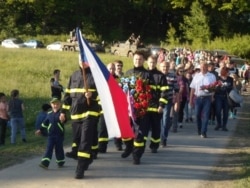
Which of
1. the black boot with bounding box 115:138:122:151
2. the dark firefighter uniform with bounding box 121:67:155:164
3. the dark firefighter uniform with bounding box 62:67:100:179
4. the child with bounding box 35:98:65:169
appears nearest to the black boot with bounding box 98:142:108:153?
the black boot with bounding box 115:138:122:151

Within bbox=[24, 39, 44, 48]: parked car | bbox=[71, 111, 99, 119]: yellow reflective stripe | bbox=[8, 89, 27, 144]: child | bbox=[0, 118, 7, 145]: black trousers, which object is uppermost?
bbox=[24, 39, 44, 48]: parked car

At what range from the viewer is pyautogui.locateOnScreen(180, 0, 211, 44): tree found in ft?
214

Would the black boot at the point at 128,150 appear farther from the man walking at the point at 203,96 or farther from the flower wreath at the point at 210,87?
the flower wreath at the point at 210,87

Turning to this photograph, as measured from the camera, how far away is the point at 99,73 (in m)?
9.97

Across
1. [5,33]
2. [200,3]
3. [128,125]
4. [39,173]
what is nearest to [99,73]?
[128,125]

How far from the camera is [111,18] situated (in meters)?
82.1

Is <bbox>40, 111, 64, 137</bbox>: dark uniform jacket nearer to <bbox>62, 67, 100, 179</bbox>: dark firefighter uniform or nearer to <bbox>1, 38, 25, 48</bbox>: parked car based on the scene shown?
<bbox>62, 67, 100, 179</bbox>: dark firefighter uniform

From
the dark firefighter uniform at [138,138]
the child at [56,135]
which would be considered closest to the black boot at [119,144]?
the dark firefighter uniform at [138,138]

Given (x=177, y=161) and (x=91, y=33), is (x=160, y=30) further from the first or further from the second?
(x=177, y=161)

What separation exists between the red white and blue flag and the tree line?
60.4 metres

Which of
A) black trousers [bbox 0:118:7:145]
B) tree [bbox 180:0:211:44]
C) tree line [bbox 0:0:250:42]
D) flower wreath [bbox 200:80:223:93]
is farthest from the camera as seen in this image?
tree line [bbox 0:0:250:42]

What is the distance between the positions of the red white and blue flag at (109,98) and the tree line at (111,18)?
60.4 metres

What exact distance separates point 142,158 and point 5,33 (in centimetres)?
6514

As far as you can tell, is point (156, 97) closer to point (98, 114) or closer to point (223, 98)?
point (98, 114)
